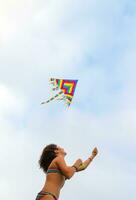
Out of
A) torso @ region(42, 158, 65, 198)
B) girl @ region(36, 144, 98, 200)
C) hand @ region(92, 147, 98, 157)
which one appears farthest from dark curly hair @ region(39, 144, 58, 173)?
hand @ region(92, 147, 98, 157)

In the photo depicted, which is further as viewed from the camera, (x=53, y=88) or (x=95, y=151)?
(x=53, y=88)

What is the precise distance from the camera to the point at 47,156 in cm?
857

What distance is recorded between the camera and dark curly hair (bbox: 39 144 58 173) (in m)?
8.55

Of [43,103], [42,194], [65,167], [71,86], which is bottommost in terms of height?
[42,194]

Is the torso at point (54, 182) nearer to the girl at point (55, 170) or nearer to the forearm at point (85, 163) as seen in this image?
the girl at point (55, 170)

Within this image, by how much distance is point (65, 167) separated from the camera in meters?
8.05

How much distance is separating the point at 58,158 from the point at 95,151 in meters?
0.80

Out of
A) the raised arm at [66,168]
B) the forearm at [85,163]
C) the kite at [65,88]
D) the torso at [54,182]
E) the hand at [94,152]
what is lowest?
the torso at [54,182]

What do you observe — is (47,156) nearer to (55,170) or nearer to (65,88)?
(55,170)

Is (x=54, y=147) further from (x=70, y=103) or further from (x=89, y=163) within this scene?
(x=70, y=103)

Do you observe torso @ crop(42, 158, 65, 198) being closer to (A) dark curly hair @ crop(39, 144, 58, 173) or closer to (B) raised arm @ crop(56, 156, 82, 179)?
(B) raised arm @ crop(56, 156, 82, 179)

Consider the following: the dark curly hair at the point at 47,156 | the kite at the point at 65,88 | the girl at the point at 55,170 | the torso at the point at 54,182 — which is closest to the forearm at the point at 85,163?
the girl at the point at 55,170

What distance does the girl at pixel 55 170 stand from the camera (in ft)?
26.1

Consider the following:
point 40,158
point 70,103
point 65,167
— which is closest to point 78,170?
point 65,167
